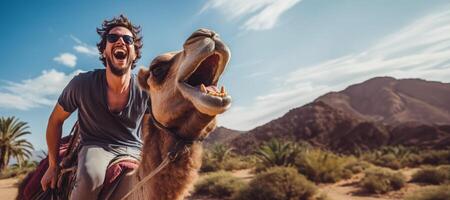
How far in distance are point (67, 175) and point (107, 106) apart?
75cm

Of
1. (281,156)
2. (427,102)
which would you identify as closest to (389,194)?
(281,156)

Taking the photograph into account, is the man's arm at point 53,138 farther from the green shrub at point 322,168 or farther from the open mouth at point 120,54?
the green shrub at point 322,168

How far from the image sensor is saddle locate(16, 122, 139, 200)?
2562 millimetres

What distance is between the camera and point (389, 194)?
47.0 ft

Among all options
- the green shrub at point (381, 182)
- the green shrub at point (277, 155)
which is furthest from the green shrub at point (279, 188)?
the green shrub at point (277, 155)

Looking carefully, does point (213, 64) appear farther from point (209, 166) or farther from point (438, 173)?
point (209, 166)

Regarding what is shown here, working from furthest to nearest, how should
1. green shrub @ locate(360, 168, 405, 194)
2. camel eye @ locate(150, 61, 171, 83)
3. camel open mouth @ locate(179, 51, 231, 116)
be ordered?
green shrub @ locate(360, 168, 405, 194) < camel eye @ locate(150, 61, 171, 83) < camel open mouth @ locate(179, 51, 231, 116)

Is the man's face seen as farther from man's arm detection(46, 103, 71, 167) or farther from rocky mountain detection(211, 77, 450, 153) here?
rocky mountain detection(211, 77, 450, 153)

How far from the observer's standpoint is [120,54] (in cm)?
271

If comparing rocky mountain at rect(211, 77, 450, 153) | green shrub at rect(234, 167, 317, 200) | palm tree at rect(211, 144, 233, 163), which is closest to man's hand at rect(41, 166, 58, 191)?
green shrub at rect(234, 167, 317, 200)

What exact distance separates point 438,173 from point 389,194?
12.5 ft

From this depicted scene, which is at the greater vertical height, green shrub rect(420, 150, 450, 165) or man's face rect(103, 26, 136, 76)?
man's face rect(103, 26, 136, 76)

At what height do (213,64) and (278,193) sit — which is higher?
(213,64)

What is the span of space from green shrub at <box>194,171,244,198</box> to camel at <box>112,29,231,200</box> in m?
12.4
